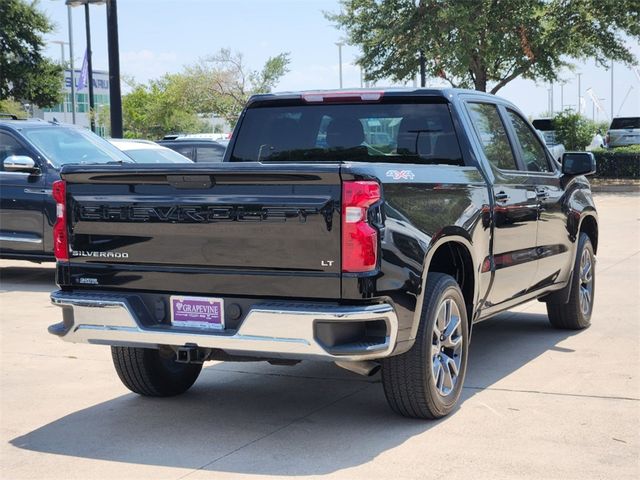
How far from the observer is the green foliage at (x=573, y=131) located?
32.8 meters

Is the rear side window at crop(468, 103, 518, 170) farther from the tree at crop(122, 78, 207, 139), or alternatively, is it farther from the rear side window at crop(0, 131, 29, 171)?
the tree at crop(122, 78, 207, 139)

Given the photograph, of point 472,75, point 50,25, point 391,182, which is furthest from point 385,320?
point 50,25

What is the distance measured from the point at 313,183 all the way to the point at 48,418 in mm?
2359

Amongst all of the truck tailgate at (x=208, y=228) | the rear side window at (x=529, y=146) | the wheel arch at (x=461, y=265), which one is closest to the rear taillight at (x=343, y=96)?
the wheel arch at (x=461, y=265)

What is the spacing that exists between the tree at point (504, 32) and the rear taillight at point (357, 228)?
2503 centimetres

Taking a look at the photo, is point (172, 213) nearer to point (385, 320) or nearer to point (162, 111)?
point (385, 320)

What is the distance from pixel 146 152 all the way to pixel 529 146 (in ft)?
26.8

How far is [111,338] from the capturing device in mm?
5484

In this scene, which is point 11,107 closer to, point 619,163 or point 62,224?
point 619,163

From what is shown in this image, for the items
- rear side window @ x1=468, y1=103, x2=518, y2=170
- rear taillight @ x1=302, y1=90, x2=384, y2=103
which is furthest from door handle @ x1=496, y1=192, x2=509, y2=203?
rear taillight @ x1=302, y1=90, x2=384, y2=103

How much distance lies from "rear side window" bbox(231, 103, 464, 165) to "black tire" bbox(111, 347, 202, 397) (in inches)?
65.1

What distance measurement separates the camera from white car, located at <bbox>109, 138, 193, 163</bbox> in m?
14.5

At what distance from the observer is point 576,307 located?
8.41 m

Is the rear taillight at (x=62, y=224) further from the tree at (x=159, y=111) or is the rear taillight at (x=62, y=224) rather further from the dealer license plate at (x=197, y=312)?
the tree at (x=159, y=111)
